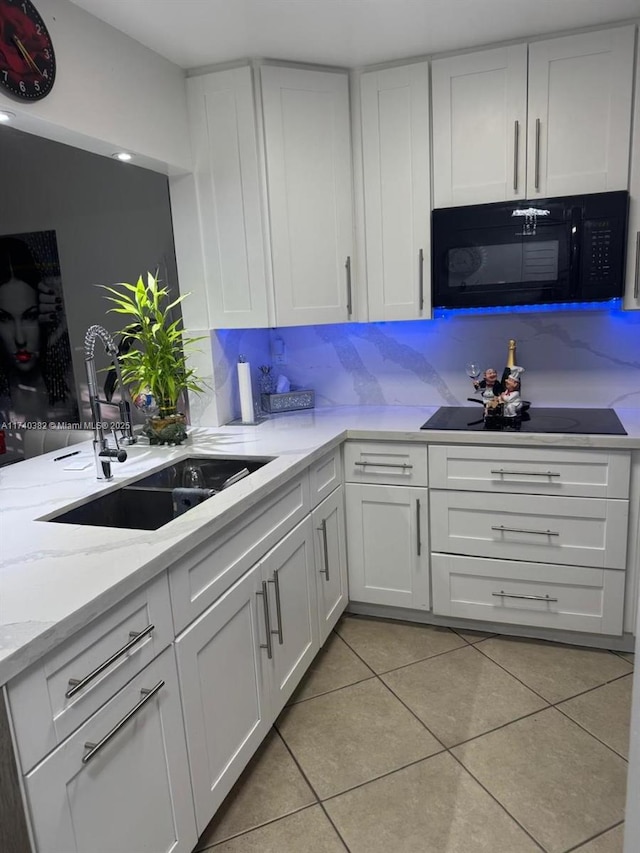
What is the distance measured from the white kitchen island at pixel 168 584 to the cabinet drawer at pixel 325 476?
0.01 meters

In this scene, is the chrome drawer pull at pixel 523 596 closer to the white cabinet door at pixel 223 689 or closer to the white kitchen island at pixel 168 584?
the white kitchen island at pixel 168 584

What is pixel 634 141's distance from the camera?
89.7 inches

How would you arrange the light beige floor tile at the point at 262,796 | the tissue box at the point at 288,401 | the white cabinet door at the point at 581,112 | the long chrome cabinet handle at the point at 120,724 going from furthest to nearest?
the tissue box at the point at 288,401 → the white cabinet door at the point at 581,112 → the light beige floor tile at the point at 262,796 → the long chrome cabinet handle at the point at 120,724

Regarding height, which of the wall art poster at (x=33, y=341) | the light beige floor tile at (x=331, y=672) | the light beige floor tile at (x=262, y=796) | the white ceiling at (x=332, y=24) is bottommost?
the light beige floor tile at (x=262, y=796)

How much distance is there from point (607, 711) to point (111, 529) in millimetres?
1806

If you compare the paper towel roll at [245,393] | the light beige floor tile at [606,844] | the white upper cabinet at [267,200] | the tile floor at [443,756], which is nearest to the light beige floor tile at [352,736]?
the tile floor at [443,756]

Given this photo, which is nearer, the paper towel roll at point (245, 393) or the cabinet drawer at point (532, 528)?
the cabinet drawer at point (532, 528)

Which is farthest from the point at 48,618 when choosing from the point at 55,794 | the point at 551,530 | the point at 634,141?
the point at 634,141

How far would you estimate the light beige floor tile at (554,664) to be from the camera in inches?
87.8

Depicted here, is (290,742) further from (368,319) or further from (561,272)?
(561,272)

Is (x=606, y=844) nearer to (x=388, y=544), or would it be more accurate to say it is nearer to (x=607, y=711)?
(x=607, y=711)

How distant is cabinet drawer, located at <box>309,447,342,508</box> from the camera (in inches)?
89.7

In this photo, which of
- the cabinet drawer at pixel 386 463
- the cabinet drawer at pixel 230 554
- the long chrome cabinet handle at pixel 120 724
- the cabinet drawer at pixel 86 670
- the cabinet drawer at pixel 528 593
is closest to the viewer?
the cabinet drawer at pixel 86 670

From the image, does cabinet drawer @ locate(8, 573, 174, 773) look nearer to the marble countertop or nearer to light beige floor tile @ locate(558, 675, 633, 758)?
the marble countertop
